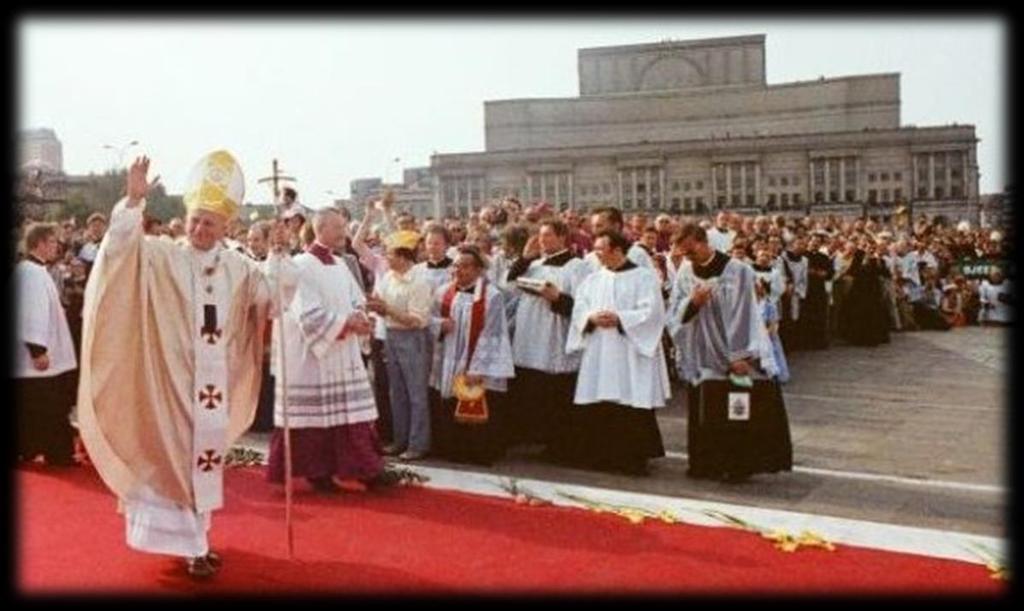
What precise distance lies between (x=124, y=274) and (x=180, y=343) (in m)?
0.47

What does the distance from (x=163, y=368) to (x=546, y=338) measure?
3687mm

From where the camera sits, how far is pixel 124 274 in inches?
230

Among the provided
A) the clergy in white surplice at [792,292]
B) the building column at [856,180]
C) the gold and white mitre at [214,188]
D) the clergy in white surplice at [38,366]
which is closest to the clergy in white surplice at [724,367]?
the gold and white mitre at [214,188]

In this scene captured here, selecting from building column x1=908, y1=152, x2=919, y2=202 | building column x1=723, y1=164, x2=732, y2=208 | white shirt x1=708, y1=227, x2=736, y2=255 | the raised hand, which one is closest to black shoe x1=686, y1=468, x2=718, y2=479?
the raised hand

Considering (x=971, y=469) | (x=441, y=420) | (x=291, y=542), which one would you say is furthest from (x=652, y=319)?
(x=291, y=542)

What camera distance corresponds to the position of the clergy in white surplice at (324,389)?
7.38 metres

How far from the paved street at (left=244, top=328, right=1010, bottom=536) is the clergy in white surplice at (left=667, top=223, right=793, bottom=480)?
211 mm

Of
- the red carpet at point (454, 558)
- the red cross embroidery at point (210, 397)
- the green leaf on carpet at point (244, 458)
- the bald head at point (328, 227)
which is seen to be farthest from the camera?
the green leaf on carpet at point (244, 458)

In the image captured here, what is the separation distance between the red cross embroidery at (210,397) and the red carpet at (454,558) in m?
0.81

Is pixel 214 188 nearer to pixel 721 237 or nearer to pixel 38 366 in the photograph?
pixel 38 366

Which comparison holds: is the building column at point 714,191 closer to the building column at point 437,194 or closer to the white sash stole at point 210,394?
the building column at point 437,194

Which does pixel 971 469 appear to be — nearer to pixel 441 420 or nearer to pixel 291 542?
pixel 441 420

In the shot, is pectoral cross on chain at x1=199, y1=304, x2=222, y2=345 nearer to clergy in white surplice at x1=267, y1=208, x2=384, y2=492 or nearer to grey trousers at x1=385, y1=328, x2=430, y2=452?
clergy in white surplice at x1=267, y1=208, x2=384, y2=492

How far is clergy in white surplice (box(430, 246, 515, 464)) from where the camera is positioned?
850cm
